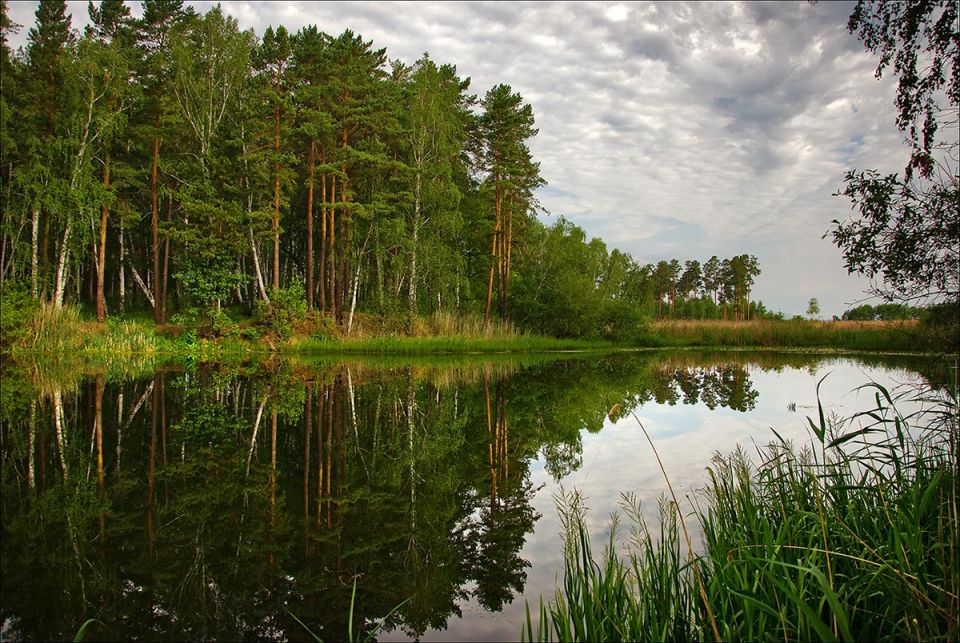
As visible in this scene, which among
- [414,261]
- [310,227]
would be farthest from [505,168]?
[310,227]

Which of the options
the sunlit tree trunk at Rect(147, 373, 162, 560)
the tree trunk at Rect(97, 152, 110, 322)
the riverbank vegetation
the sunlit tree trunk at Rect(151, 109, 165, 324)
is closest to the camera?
the sunlit tree trunk at Rect(147, 373, 162, 560)

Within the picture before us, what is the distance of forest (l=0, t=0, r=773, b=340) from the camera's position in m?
26.4

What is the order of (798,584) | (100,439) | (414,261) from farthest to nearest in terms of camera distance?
1. (414,261)
2. (100,439)
3. (798,584)

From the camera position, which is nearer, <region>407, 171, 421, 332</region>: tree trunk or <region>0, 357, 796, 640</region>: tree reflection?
<region>0, 357, 796, 640</region>: tree reflection

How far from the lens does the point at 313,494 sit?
6363 mm

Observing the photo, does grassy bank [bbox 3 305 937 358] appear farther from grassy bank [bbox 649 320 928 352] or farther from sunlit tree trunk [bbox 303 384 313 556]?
sunlit tree trunk [bbox 303 384 313 556]

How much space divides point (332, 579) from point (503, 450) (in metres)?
4.84

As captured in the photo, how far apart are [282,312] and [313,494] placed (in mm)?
21522

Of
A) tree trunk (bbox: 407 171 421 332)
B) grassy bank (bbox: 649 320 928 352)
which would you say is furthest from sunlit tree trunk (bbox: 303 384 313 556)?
grassy bank (bbox: 649 320 928 352)

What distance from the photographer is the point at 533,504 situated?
6297 mm

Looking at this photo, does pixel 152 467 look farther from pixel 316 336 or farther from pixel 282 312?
pixel 316 336

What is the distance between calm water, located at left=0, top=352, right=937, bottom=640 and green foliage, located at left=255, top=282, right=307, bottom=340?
38.8ft

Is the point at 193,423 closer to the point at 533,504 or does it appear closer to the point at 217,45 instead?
the point at 533,504

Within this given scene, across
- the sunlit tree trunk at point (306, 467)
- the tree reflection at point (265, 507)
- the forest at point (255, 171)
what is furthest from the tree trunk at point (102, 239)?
the sunlit tree trunk at point (306, 467)
